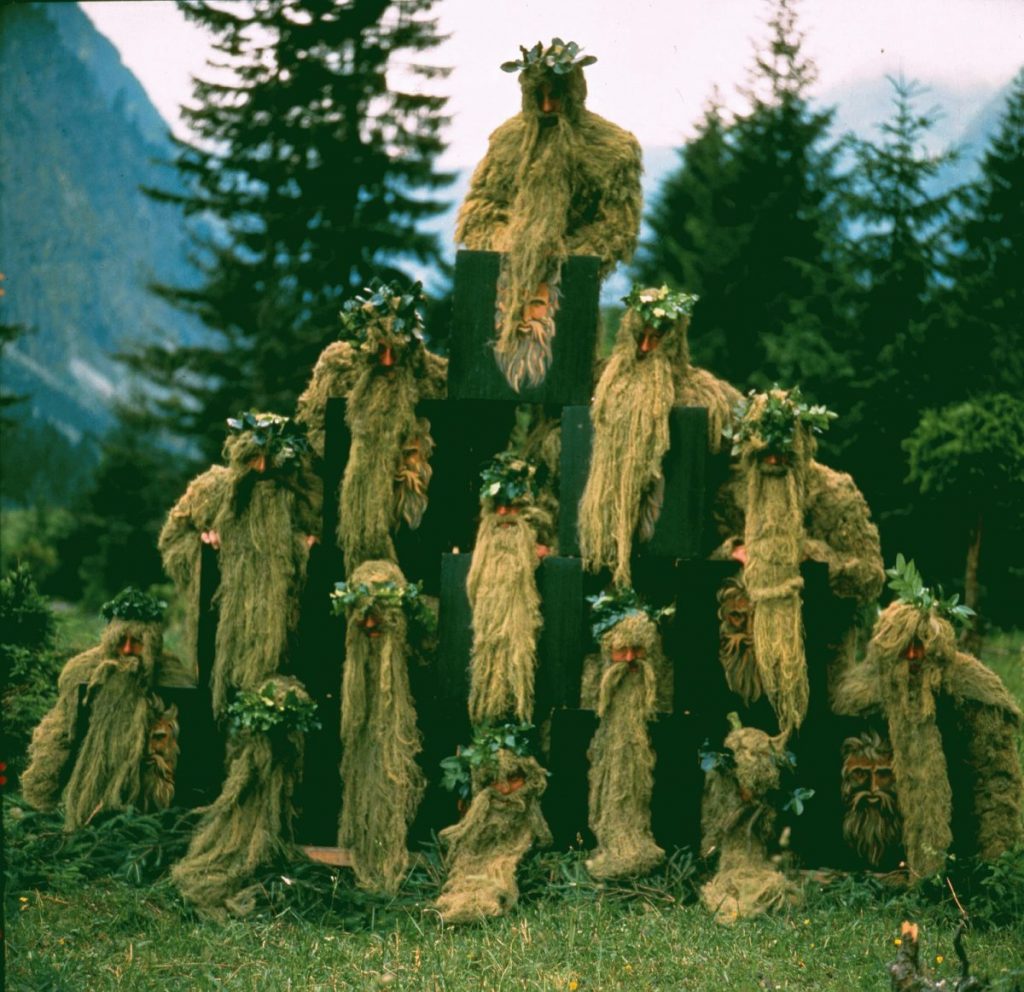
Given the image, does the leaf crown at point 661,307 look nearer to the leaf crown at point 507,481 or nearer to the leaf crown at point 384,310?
the leaf crown at point 507,481

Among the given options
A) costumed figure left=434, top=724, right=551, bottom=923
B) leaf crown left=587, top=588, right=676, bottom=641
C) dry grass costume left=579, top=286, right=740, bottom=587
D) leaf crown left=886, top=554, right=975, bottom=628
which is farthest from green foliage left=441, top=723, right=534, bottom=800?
leaf crown left=886, top=554, right=975, bottom=628

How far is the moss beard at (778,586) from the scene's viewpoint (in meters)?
7.09

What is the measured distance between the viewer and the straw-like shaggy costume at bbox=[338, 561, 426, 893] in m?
7.22

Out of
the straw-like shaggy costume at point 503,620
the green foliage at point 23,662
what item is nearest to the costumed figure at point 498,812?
the straw-like shaggy costume at point 503,620

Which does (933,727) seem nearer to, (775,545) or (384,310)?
(775,545)

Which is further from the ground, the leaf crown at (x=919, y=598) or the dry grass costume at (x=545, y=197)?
the dry grass costume at (x=545, y=197)

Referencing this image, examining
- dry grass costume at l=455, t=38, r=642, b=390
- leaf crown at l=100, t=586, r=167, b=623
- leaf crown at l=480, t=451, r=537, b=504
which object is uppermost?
dry grass costume at l=455, t=38, r=642, b=390

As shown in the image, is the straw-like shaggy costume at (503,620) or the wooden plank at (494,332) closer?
the straw-like shaggy costume at (503,620)

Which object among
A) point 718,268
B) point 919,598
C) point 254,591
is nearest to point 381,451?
point 254,591

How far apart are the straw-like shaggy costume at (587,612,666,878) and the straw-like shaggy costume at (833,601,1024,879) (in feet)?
3.91

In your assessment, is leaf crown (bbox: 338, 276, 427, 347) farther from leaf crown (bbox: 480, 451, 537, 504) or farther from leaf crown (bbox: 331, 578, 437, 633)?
leaf crown (bbox: 331, 578, 437, 633)

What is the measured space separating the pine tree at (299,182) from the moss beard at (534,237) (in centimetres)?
840

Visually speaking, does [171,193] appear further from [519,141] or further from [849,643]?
[849,643]

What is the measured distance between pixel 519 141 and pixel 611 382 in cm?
160
